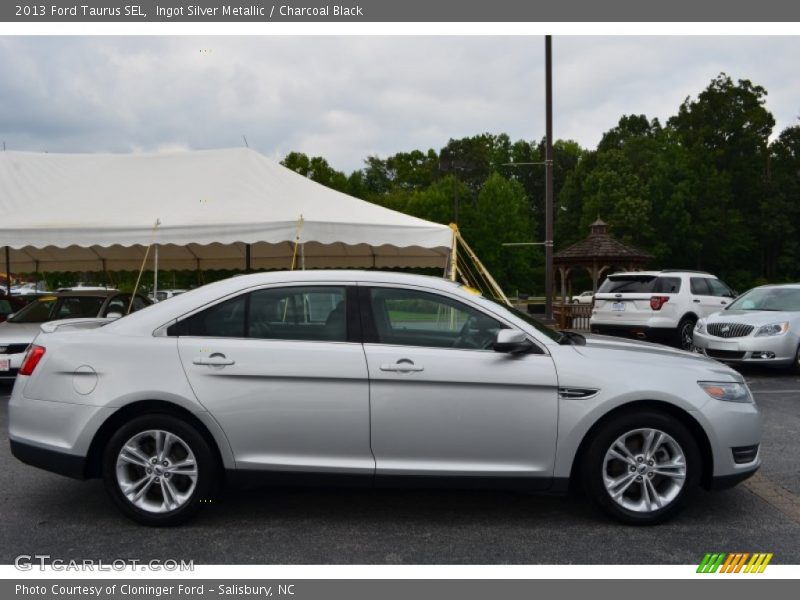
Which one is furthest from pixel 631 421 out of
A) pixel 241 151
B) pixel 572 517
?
pixel 241 151

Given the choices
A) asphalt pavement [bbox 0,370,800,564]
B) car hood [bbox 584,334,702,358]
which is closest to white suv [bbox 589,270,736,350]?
asphalt pavement [bbox 0,370,800,564]

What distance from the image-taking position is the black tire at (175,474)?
13.5 ft

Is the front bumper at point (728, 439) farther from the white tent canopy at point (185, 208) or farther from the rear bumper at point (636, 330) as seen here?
the rear bumper at point (636, 330)

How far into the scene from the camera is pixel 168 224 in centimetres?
1062

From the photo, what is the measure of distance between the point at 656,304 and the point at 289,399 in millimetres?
11528

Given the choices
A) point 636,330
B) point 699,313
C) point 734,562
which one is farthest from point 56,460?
point 699,313

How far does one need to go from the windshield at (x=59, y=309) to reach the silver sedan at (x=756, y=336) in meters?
9.55

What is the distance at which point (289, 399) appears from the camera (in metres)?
4.09

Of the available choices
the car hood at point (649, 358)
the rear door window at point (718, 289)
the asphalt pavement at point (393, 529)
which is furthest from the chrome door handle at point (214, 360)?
the rear door window at point (718, 289)

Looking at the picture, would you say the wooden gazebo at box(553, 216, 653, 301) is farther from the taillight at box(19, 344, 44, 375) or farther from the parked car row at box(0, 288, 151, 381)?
the taillight at box(19, 344, 44, 375)

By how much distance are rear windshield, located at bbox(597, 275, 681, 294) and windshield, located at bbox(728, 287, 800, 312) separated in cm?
212

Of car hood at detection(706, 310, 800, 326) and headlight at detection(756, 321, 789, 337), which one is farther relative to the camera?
car hood at detection(706, 310, 800, 326)

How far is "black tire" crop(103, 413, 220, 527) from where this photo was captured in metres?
4.12

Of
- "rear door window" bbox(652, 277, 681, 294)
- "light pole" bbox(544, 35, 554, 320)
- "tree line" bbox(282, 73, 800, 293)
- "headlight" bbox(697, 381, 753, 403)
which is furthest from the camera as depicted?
"tree line" bbox(282, 73, 800, 293)
